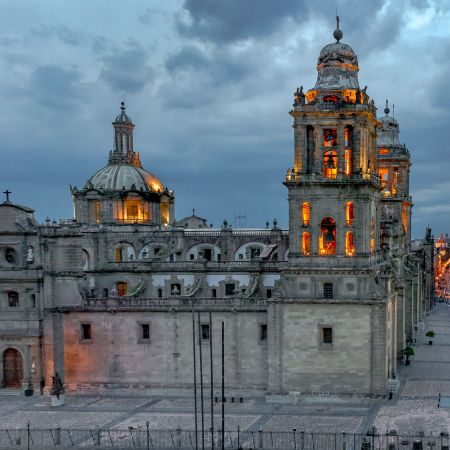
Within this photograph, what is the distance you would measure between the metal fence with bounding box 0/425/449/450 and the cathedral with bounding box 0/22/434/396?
7.39 m

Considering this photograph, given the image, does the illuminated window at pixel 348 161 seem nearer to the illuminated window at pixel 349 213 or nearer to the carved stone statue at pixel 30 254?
the illuminated window at pixel 349 213

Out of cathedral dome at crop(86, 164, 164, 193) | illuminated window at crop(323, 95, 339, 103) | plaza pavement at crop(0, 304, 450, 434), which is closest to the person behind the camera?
plaza pavement at crop(0, 304, 450, 434)

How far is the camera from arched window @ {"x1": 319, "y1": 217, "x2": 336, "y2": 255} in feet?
159

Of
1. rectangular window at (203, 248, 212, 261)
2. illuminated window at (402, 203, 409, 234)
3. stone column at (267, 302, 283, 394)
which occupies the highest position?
illuminated window at (402, 203, 409, 234)

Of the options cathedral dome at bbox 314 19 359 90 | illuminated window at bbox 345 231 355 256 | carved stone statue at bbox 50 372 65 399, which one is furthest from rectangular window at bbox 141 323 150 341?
cathedral dome at bbox 314 19 359 90

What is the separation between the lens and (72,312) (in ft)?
171

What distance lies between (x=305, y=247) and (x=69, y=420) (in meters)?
21.1

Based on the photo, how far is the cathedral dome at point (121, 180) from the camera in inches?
3118

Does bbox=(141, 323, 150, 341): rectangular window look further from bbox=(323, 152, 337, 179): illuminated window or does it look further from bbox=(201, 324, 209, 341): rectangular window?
bbox=(323, 152, 337, 179): illuminated window

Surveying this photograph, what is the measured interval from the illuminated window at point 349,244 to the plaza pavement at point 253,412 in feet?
35.4

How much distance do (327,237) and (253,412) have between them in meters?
14.1

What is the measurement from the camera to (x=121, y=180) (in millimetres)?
79625

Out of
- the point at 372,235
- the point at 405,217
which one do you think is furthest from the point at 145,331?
the point at 405,217

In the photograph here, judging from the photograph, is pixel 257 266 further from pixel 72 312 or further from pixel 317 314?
pixel 72 312
